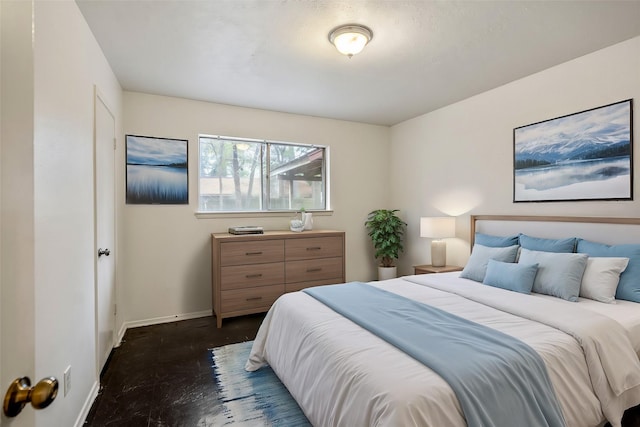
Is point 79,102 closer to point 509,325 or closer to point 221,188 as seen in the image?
point 221,188

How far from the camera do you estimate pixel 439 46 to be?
101 inches

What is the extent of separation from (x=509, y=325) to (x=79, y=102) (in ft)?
9.50

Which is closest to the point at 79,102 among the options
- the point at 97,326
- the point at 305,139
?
the point at 97,326

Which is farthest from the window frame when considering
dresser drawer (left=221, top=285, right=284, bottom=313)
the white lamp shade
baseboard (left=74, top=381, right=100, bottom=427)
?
baseboard (left=74, top=381, right=100, bottom=427)

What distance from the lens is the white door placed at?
7.66 feet

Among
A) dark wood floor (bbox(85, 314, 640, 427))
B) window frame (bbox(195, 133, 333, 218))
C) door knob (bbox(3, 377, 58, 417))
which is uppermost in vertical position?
window frame (bbox(195, 133, 333, 218))

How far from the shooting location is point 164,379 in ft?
7.82

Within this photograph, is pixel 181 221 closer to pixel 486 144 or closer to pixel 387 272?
pixel 387 272

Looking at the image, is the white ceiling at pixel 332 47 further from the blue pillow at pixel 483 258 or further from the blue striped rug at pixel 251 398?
the blue striped rug at pixel 251 398

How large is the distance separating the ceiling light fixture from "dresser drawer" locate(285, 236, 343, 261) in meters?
2.17

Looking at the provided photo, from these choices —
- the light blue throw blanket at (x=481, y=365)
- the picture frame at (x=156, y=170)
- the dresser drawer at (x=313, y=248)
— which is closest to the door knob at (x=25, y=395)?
the light blue throw blanket at (x=481, y=365)

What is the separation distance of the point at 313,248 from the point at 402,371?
2.63 metres

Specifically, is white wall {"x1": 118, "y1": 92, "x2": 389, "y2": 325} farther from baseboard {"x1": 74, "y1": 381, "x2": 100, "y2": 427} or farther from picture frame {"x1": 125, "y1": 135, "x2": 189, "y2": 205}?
baseboard {"x1": 74, "y1": 381, "x2": 100, "y2": 427}

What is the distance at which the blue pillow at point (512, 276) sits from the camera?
2455 millimetres
